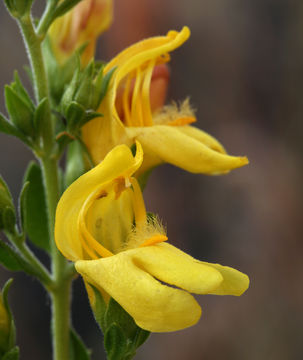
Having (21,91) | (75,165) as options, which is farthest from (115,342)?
(21,91)

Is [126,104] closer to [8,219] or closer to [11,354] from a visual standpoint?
[8,219]

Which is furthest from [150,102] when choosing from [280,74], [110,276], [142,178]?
[280,74]

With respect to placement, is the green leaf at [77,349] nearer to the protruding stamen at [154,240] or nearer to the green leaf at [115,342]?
the green leaf at [115,342]

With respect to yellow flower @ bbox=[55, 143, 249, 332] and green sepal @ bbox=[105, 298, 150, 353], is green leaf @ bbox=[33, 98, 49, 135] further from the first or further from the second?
green sepal @ bbox=[105, 298, 150, 353]

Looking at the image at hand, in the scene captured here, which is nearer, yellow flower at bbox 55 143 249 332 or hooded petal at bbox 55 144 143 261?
yellow flower at bbox 55 143 249 332

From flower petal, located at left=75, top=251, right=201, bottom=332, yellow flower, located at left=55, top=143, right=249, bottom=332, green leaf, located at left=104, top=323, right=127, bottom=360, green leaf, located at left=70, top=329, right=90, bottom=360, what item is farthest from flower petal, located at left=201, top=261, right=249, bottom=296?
green leaf, located at left=70, top=329, right=90, bottom=360

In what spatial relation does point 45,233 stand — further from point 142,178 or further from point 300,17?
point 300,17

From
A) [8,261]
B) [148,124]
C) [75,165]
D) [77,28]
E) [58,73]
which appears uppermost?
[77,28]
